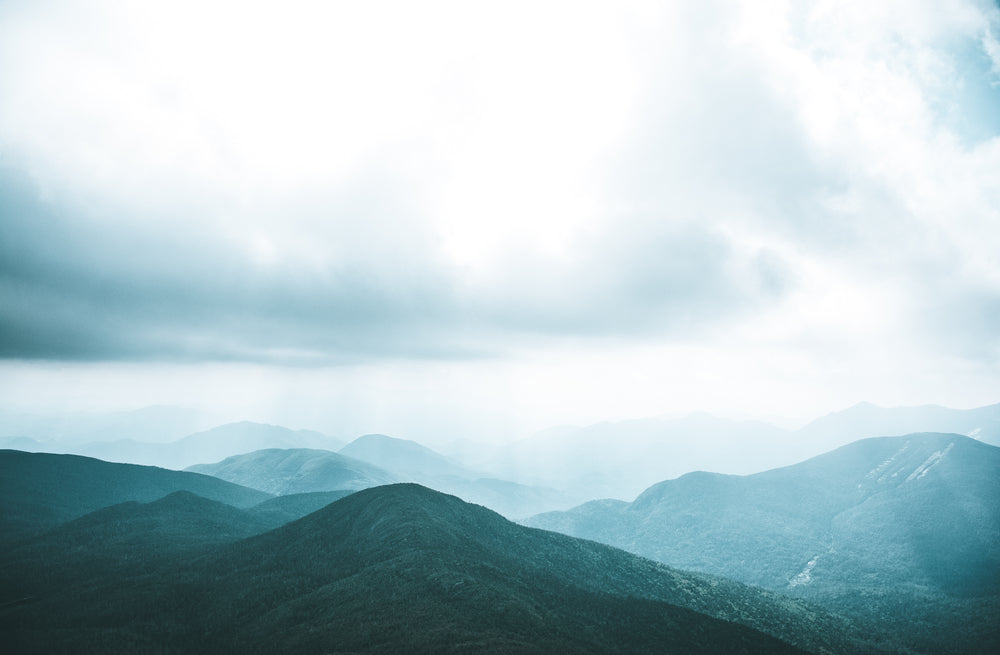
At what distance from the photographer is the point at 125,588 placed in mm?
117875

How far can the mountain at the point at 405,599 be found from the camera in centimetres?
8104

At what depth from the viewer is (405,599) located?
8938 cm

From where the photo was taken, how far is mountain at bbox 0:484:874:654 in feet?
266

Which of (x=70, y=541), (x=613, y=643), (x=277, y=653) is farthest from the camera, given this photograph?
(x=70, y=541)

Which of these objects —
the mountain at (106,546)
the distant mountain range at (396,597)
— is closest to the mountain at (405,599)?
the distant mountain range at (396,597)

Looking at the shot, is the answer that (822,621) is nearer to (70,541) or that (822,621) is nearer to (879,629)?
(879,629)

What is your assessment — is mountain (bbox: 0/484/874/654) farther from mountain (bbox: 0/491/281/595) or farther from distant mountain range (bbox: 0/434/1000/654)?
mountain (bbox: 0/491/281/595)

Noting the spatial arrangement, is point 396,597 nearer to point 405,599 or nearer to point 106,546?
point 405,599

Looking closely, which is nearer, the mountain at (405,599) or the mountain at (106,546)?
the mountain at (405,599)

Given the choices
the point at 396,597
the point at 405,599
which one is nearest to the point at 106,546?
the point at 396,597

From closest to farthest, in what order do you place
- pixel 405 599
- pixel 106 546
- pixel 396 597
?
pixel 405 599
pixel 396 597
pixel 106 546

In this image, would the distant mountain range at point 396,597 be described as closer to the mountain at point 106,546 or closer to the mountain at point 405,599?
the mountain at point 405,599

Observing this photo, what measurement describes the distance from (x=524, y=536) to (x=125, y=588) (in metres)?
108

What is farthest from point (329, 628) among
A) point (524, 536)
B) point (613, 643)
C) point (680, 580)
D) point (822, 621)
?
point (822, 621)
